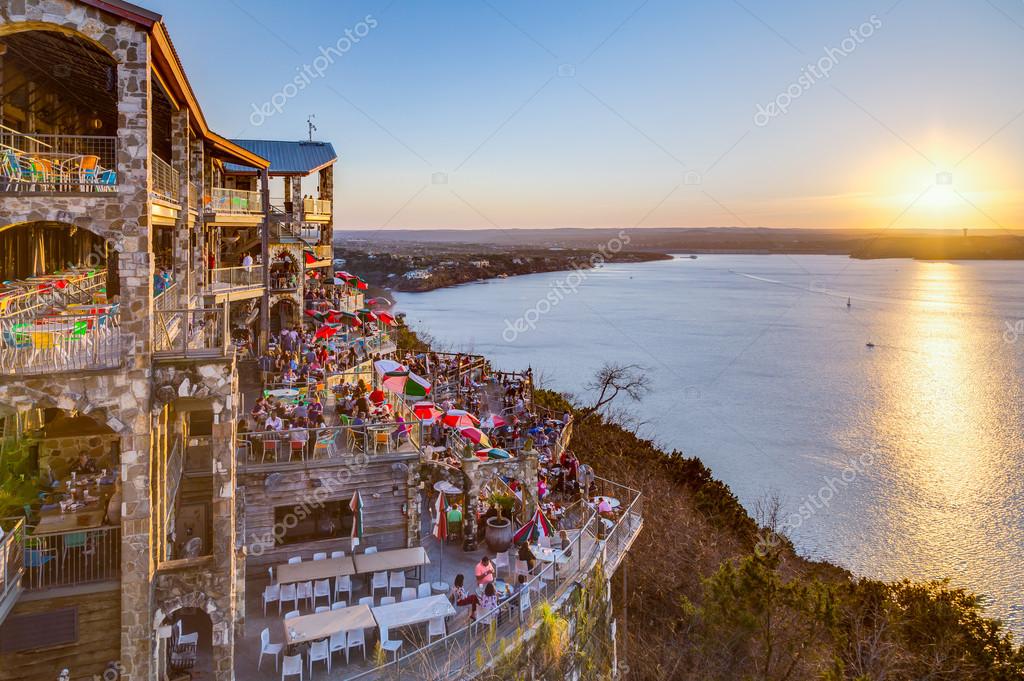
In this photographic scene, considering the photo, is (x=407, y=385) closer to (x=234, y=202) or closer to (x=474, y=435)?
(x=474, y=435)

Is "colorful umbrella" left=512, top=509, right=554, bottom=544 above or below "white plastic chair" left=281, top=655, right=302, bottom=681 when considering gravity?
above

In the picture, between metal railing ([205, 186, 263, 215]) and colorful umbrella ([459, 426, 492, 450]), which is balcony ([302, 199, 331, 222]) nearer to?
metal railing ([205, 186, 263, 215])

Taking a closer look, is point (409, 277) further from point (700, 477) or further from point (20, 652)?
point (20, 652)

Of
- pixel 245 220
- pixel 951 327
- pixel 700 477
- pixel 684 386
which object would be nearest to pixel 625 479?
pixel 700 477

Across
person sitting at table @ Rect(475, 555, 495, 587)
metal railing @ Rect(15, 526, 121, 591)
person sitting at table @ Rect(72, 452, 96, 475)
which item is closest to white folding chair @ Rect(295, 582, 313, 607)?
person sitting at table @ Rect(475, 555, 495, 587)

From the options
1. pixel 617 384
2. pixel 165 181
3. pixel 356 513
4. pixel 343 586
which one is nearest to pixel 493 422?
pixel 356 513

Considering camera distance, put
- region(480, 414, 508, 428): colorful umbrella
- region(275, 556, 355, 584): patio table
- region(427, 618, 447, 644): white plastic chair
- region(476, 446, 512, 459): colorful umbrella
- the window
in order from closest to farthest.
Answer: region(427, 618, 447, 644): white plastic chair, region(275, 556, 355, 584): patio table, the window, region(476, 446, 512, 459): colorful umbrella, region(480, 414, 508, 428): colorful umbrella

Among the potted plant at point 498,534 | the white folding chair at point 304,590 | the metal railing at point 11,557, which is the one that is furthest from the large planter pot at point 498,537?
the metal railing at point 11,557

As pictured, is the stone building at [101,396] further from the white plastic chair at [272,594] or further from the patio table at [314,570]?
the patio table at [314,570]
